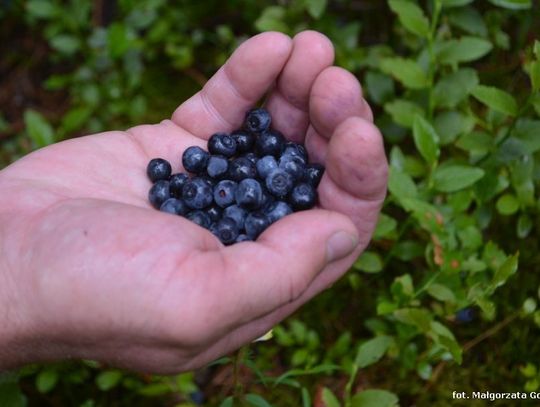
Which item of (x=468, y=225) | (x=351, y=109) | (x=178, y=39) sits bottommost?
(x=468, y=225)

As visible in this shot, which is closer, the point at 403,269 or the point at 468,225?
the point at 468,225

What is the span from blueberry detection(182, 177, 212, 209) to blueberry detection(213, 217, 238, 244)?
0.48ft

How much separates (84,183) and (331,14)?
6.28 feet

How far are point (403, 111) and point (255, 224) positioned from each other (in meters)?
1.09

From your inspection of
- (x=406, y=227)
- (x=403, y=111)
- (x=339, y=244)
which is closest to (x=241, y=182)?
(x=339, y=244)

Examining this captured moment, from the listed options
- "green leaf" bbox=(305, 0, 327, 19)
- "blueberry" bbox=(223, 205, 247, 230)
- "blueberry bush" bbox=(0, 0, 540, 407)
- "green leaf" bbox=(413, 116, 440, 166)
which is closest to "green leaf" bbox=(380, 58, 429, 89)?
"blueberry bush" bbox=(0, 0, 540, 407)

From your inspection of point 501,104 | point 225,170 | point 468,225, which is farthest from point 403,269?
point 225,170

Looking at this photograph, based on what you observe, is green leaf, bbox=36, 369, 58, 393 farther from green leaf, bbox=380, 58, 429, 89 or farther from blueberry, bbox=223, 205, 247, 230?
green leaf, bbox=380, 58, 429, 89

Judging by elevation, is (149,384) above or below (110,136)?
below

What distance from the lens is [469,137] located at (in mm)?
2477

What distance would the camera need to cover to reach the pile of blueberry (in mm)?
1979

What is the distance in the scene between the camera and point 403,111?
266cm

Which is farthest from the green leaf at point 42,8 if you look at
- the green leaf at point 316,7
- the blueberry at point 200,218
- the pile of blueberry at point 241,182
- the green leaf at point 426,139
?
the green leaf at point 426,139

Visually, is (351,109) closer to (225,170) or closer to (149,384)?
(225,170)
